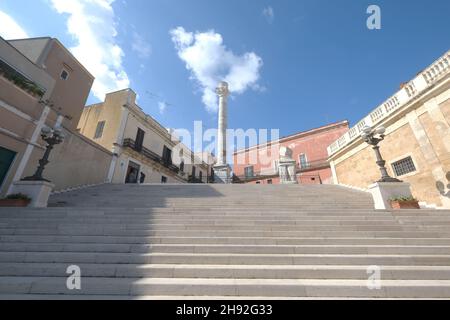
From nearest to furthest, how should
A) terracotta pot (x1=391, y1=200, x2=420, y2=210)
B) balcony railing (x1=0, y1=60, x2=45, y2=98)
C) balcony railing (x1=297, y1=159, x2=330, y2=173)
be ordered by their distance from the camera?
1. terracotta pot (x1=391, y1=200, x2=420, y2=210)
2. balcony railing (x1=0, y1=60, x2=45, y2=98)
3. balcony railing (x1=297, y1=159, x2=330, y2=173)

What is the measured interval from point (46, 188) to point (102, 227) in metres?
3.84

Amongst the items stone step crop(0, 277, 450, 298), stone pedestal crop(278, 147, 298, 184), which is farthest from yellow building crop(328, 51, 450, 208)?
stone step crop(0, 277, 450, 298)

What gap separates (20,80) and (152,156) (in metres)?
11.0

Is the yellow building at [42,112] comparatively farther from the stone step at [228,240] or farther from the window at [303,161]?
the window at [303,161]

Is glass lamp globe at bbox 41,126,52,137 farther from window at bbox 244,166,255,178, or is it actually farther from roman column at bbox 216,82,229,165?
window at bbox 244,166,255,178

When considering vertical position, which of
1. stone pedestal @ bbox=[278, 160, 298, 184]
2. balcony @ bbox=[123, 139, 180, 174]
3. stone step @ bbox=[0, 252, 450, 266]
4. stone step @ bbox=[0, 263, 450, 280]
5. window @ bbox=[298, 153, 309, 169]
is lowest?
stone step @ bbox=[0, 263, 450, 280]

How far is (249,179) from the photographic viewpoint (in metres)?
29.9

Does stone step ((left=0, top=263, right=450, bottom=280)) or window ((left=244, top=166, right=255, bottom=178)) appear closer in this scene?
stone step ((left=0, top=263, right=450, bottom=280))

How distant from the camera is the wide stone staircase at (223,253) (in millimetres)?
3066

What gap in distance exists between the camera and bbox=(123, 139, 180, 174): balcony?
16.8 m

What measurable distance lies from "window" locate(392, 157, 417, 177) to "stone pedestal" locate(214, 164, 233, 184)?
12332mm

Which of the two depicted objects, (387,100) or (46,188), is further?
(387,100)

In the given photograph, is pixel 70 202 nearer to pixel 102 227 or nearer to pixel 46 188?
pixel 46 188
